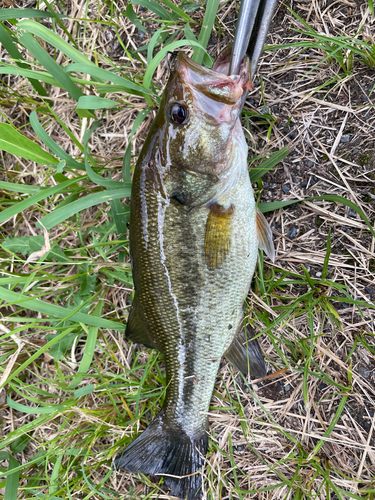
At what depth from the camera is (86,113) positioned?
2.78m

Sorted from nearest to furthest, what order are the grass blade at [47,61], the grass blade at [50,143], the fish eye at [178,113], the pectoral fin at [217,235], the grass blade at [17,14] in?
the fish eye at [178,113]
the pectoral fin at [217,235]
the grass blade at [47,61]
the grass blade at [50,143]
the grass blade at [17,14]

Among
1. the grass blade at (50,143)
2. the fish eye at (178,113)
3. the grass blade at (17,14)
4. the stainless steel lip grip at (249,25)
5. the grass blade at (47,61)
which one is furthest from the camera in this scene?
the grass blade at (17,14)

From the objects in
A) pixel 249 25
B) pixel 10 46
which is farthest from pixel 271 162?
pixel 10 46

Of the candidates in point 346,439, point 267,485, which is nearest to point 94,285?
point 267,485

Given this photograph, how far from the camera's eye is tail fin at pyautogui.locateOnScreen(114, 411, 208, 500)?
2.52 m

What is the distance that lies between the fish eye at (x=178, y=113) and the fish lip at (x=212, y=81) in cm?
13

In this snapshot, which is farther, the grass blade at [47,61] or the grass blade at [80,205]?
the grass blade at [80,205]

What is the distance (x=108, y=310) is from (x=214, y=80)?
2026 millimetres

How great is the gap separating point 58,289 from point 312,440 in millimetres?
2315

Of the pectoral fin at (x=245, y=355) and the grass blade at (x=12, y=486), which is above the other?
the pectoral fin at (x=245, y=355)

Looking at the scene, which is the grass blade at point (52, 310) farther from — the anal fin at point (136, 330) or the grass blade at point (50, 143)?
the grass blade at point (50, 143)

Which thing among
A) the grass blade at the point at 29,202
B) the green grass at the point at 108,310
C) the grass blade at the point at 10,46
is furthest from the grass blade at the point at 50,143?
the grass blade at the point at 10,46

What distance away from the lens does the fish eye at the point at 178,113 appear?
207 cm

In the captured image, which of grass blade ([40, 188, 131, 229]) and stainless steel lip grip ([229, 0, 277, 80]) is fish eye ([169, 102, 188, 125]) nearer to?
stainless steel lip grip ([229, 0, 277, 80])
